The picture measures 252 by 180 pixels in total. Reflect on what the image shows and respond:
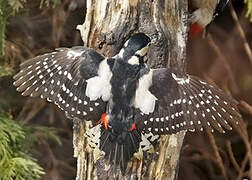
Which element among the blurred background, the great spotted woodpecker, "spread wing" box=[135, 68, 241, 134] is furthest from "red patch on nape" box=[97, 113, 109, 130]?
the great spotted woodpecker

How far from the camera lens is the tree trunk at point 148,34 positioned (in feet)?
7.23

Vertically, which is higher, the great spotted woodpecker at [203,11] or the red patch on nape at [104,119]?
the great spotted woodpecker at [203,11]

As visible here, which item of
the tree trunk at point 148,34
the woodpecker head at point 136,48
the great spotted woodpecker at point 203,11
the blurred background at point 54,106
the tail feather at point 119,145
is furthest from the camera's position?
the blurred background at point 54,106

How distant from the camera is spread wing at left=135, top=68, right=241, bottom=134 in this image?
2020mm

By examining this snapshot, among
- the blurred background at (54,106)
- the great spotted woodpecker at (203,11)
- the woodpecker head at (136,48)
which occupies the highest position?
the great spotted woodpecker at (203,11)

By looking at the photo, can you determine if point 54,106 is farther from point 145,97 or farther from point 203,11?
point 145,97

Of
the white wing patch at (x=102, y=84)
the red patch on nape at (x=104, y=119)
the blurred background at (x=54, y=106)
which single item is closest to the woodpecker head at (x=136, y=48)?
the white wing patch at (x=102, y=84)

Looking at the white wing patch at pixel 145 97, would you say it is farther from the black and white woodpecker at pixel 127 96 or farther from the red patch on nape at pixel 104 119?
the red patch on nape at pixel 104 119

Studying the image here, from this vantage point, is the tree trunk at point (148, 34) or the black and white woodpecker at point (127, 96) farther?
the tree trunk at point (148, 34)

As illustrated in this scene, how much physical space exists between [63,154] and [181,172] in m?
0.76

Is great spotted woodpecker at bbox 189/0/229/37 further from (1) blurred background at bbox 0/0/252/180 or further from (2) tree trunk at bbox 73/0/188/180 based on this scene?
(1) blurred background at bbox 0/0/252/180

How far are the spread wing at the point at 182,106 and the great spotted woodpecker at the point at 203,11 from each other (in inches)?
22.4

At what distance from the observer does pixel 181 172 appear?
3688 mm

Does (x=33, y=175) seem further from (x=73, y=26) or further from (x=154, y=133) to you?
(x=73, y=26)
